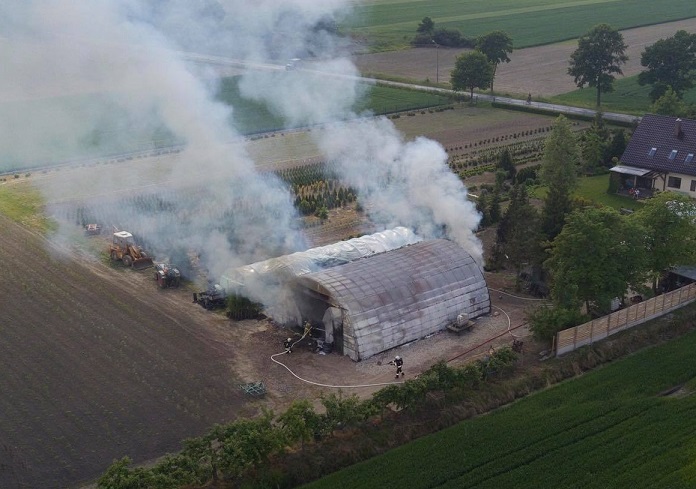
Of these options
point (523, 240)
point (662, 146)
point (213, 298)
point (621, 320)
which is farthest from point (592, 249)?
point (662, 146)

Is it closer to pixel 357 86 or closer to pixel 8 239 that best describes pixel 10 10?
pixel 8 239

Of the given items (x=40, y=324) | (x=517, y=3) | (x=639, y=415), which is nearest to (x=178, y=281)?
(x=40, y=324)

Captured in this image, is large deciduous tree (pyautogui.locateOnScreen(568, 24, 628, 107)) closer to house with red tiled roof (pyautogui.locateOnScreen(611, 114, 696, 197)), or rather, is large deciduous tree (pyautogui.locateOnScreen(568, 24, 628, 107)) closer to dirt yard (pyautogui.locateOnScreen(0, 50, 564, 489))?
house with red tiled roof (pyautogui.locateOnScreen(611, 114, 696, 197))

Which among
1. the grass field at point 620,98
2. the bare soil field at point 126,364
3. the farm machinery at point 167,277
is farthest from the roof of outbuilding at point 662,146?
the farm machinery at point 167,277

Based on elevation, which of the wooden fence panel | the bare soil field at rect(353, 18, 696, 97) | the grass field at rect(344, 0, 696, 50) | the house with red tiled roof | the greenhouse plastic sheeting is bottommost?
the wooden fence panel

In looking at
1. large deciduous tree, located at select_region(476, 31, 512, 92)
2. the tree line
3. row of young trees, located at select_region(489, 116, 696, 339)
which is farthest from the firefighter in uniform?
large deciduous tree, located at select_region(476, 31, 512, 92)

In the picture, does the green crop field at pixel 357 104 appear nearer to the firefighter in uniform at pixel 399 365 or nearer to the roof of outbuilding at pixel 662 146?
the roof of outbuilding at pixel 662 146
